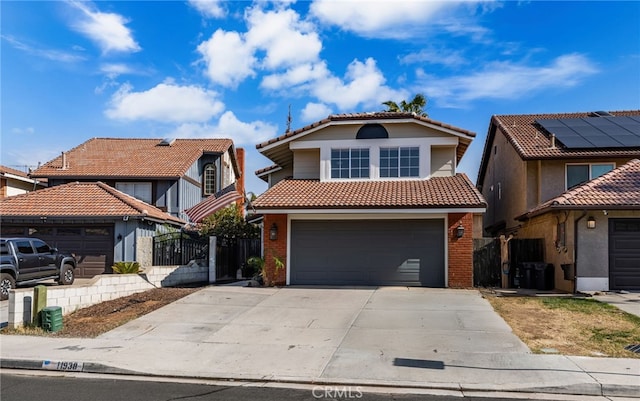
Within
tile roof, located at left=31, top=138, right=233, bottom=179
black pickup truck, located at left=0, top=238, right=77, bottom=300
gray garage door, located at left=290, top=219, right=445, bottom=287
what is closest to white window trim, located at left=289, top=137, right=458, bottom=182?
gray garage door, located at left=290, top=219, right=445, bottom=287

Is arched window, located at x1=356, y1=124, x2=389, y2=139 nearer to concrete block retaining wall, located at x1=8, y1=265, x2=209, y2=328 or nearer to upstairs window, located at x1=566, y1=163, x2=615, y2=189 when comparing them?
upstairs window, located at x1=566, y1=163, x2=615, y2=189

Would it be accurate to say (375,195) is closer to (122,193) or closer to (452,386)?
(452,386)

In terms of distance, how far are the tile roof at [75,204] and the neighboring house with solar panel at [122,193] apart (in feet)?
0.12

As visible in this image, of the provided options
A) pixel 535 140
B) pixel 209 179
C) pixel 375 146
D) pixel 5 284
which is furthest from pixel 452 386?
pixel 209 179

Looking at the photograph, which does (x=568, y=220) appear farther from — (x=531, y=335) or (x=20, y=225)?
(x=20, y=225)

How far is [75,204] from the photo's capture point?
21.5m

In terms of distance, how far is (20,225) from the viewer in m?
21.1

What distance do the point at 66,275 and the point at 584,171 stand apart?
62.9 ft

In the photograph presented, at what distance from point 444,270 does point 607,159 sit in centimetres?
815

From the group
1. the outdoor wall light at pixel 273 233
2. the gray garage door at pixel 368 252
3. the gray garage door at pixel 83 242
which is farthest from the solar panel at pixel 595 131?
the gray garage door at pixel 83 242

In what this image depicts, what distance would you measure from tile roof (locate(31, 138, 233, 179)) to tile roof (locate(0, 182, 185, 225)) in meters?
3.49

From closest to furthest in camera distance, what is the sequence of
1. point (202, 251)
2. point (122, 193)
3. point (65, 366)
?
point (65, 366)
point (202, 251)
point (122, 193)

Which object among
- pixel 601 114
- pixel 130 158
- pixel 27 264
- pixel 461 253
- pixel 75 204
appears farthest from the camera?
pixel 130 158

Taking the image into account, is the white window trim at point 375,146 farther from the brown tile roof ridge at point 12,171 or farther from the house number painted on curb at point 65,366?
the brown tile roof ridge at point 12,171
